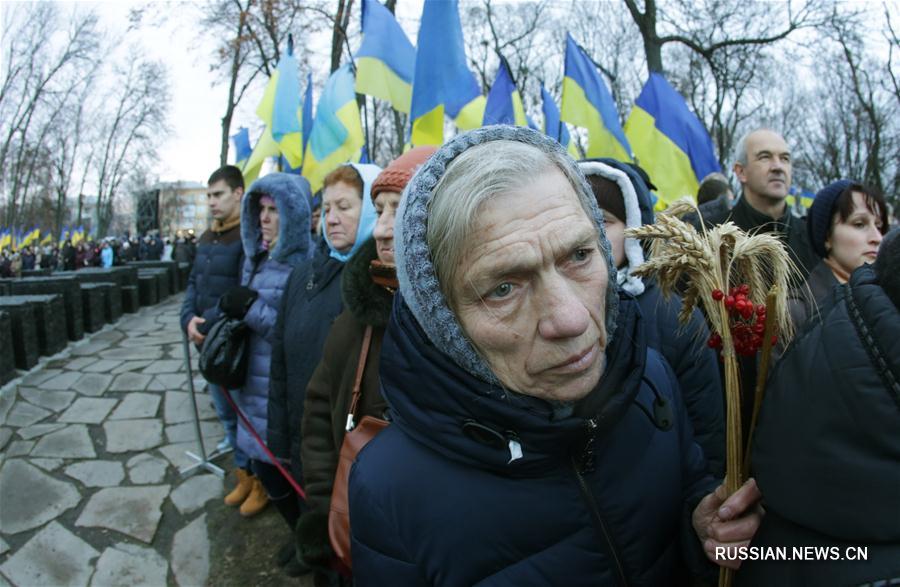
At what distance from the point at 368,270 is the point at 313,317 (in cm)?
72

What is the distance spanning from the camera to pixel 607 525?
110 centimetres

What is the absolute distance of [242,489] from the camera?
4.18 meters

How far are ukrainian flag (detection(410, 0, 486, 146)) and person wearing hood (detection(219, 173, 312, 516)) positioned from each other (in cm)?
183

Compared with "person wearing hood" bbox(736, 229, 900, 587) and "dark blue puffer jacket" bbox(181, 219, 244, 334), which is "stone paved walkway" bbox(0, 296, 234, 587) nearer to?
"dark blue puffer jacket" bbox(181, 219, 244, 334)

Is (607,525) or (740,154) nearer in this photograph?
(607,525)

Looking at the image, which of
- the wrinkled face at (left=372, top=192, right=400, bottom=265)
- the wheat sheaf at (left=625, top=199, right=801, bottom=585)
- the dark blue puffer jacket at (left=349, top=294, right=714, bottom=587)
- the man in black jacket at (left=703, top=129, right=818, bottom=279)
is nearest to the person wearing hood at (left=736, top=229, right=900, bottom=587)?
the wheat sheaf at (left=625, top=199, right=801, bottom=585)

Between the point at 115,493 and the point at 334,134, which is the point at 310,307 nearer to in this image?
the point at 115,493

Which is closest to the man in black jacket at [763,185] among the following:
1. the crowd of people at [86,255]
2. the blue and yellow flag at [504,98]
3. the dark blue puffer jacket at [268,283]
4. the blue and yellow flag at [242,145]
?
the blue and yellow flag at [504,98]

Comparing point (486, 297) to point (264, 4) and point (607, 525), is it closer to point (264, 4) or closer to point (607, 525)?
point (607, 525)

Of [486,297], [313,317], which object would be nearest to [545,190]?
[486,297]

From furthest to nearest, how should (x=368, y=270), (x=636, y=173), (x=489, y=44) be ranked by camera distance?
(x=489, y=44) → (x=636, y=173) → (x=368, y=270)

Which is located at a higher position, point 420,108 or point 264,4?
point 264,4

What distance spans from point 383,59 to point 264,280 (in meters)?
3.24

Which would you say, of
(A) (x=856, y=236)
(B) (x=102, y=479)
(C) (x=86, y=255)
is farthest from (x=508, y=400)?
(C) (x=86, y=255)
